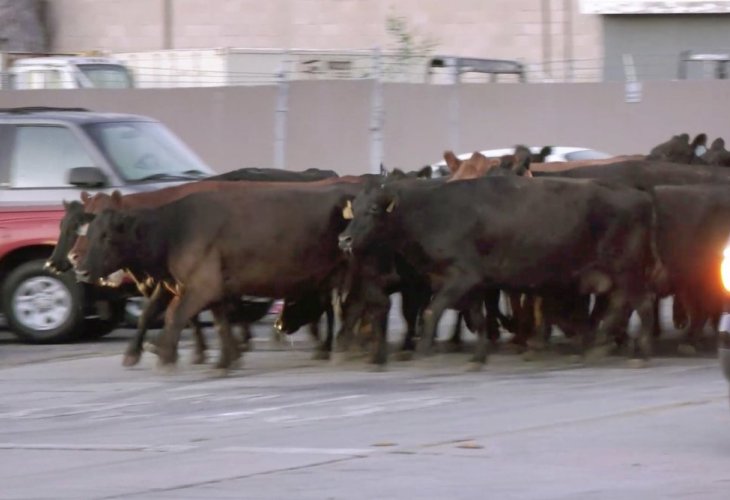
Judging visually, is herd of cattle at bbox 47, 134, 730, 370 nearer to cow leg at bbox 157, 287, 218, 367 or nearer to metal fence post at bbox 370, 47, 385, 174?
cow leg at bbox 157, 287, 218, 367

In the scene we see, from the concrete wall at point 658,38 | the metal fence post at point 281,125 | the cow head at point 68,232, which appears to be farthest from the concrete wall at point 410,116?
the cow head at point 68,232

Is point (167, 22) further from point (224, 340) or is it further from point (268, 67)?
point (224, 340)

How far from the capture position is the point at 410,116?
92.2ft

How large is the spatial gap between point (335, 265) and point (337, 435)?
3.52 m

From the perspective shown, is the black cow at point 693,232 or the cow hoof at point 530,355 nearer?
the black cow at point 693,232

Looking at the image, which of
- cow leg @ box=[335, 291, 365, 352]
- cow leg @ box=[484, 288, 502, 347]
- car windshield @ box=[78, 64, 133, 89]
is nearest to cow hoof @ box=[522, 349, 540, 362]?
cow leg @ box=[484, 288, 502, 347]

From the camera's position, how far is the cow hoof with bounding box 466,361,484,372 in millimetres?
13625

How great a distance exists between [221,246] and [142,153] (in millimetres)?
2916

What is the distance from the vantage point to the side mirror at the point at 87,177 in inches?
621

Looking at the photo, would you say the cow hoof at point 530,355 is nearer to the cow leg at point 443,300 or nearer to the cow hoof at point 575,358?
the cow hoof at point 575,358

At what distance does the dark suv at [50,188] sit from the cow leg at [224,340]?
7.43 feet

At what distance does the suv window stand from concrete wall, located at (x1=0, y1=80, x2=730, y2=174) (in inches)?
423

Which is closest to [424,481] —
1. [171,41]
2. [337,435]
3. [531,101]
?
[337,435]

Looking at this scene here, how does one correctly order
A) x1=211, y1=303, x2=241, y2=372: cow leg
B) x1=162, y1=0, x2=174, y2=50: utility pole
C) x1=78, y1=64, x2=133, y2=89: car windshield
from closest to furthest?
x1=211, y1=303, x2=241, y2=372: cow leg, x1=78, y1=64, x2=133, y2=89: car windshield, x1=162, y1=0, x2=174, y2=50: utility pole
